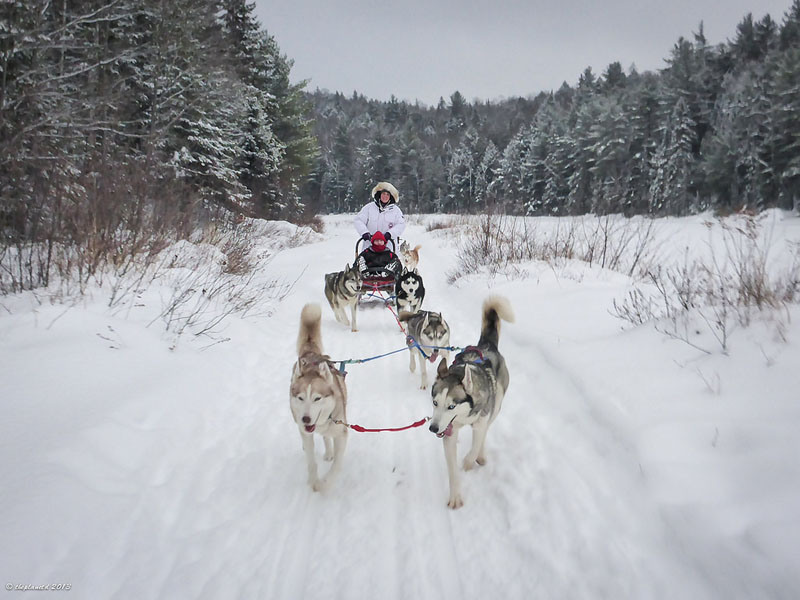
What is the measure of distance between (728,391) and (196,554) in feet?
10.4

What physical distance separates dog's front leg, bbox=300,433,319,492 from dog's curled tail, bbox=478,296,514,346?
1575 millimetres

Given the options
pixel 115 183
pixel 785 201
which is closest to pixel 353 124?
pixel 785 201

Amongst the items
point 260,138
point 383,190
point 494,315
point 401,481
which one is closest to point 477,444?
point 401,481

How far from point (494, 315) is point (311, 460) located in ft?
5.98

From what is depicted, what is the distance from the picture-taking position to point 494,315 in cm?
326

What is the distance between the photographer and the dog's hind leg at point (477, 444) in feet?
8.38

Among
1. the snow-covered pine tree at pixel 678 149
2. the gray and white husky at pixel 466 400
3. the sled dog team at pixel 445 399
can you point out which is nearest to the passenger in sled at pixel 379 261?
the sled dog team at pixel 445 399

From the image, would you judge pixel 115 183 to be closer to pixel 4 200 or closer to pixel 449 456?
pixel 4 200

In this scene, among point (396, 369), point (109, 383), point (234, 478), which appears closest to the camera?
point (234, 478)

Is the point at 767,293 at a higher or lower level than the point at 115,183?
lower

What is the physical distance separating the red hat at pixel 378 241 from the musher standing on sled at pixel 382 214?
0.39 metres

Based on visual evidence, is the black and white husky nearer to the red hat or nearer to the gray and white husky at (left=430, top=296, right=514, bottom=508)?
the red hat

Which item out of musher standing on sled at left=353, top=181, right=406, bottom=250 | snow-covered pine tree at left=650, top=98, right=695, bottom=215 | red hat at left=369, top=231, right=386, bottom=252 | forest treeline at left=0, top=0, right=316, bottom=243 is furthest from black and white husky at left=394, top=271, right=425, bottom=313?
snow-covered pine tree at left=650, top=98, right=695, bottom=215

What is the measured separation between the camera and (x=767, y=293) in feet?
9.18
